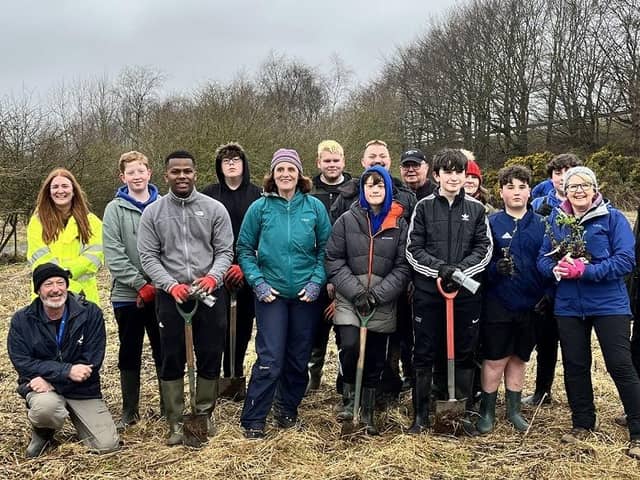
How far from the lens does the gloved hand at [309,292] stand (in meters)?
4.27

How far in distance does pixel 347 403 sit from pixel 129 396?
1698mm

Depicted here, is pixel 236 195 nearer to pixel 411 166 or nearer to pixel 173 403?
pixel 411 166

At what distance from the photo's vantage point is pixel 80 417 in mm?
4180

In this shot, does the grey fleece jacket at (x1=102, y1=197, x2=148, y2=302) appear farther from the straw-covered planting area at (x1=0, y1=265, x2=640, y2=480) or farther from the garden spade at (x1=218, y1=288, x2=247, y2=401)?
the straw-covered planting area at (x1=0, y1=265, x2=640, y2=480)

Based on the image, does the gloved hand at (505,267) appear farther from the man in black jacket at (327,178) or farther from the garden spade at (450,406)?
the man in black jacket at (327,178)

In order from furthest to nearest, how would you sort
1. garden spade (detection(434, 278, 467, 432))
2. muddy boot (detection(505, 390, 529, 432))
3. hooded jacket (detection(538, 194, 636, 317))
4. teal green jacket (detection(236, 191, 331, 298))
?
muddy boot (detection(505, 390, 529, 432))
teal green jacket (detection(236, 191, 331, 298))
garden spade (detection(434, 278, 467, 432))
hooded jacket (detection(538, 194, 636, 317))

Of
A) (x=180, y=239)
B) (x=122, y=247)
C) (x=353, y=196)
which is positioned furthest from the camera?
(x=353, y=196)

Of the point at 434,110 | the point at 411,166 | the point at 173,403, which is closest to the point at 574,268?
the point at 411,166

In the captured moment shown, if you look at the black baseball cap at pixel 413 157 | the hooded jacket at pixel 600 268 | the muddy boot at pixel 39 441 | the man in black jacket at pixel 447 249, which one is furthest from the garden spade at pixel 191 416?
the hooded jacket at pixel 600 268

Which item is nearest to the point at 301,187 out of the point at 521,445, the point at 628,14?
the point at 521,445

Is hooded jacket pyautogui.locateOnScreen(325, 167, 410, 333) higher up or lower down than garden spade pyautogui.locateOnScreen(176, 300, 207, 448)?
higher up

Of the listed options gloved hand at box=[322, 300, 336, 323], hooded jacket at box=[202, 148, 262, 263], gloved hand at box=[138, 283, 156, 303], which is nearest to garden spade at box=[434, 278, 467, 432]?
gloved hand at box=[322, 300, 336, 323]

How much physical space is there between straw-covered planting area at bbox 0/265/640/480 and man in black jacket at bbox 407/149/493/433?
0.39 m

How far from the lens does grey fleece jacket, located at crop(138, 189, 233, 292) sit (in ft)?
13.5
